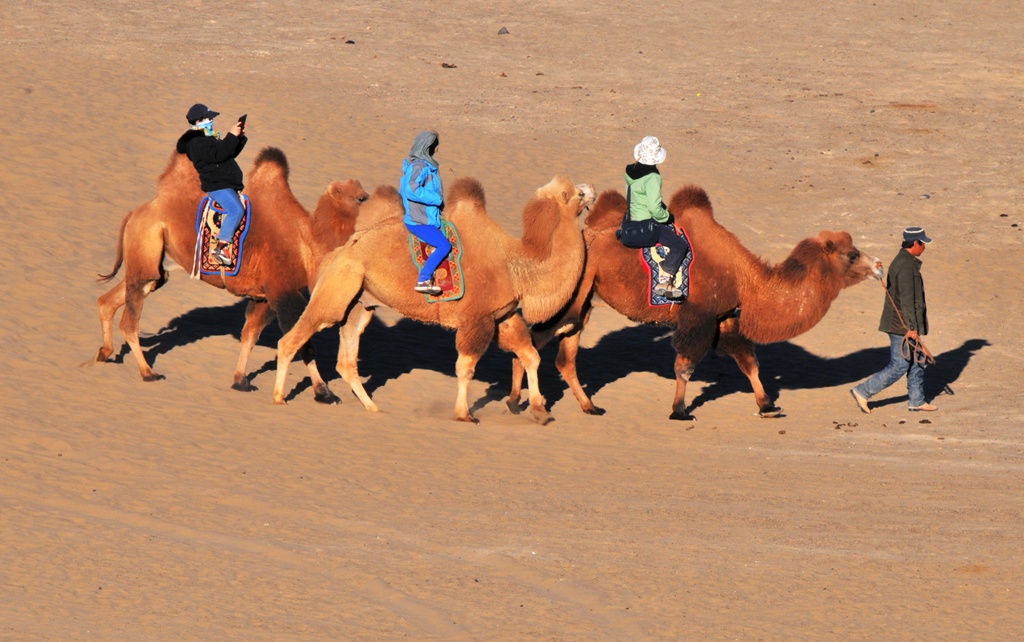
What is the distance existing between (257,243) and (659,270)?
3213 mm

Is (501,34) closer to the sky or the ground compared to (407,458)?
closer to the sky

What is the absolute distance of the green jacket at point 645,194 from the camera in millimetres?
12250

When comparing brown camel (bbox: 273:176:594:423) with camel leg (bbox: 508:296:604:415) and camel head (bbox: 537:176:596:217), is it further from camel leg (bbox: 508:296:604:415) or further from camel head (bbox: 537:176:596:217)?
camel leg (bbox: 508:296:604:415)

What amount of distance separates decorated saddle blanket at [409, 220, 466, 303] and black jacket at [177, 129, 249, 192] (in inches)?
67.7

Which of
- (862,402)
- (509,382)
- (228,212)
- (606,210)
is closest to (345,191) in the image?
(228,212)

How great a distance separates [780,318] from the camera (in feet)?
42.6

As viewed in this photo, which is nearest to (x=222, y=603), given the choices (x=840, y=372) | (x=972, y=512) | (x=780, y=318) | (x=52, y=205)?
(x=972, y=512)

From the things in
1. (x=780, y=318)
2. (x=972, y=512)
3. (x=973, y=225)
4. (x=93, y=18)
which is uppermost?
(x=93, y=18)

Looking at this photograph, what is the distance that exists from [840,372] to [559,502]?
242 inches

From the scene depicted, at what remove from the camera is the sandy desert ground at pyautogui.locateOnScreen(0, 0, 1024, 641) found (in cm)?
769

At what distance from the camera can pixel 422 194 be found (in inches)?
450

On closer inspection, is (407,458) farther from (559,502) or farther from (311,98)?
(311,98)

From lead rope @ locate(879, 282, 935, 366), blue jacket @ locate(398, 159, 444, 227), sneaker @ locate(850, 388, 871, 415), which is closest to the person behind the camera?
blue jacket @ locate(398, 159, 444, 227)

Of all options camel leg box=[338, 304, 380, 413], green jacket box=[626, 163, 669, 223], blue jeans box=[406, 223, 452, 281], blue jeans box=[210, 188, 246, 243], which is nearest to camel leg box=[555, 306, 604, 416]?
green jacket box=[626, 163, 669, 223]
